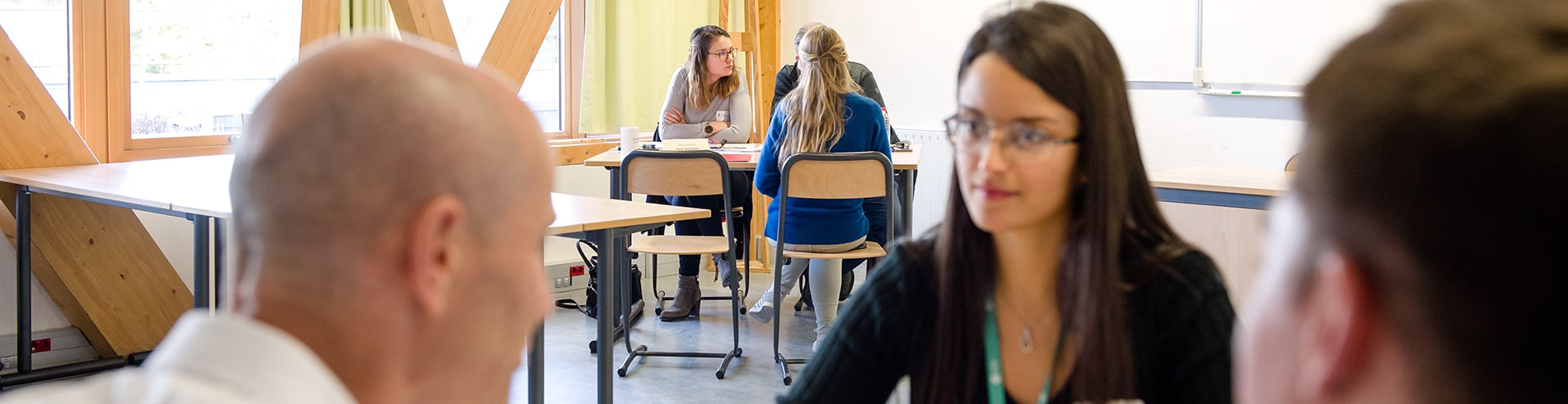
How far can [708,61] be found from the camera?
18.6 ft

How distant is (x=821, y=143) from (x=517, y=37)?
1.22 metres

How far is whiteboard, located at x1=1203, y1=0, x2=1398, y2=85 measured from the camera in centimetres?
502

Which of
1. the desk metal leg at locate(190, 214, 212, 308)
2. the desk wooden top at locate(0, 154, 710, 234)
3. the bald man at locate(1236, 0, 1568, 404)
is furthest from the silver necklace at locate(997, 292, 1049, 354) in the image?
the desk metal leg at locate(190, 214, 212, 308)

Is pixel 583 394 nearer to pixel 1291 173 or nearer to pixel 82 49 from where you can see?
pixel 82 49

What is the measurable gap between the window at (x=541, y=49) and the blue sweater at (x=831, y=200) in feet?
7.00

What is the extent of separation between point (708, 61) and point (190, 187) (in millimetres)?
2450

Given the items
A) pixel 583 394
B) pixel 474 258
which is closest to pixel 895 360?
pixel 474 258

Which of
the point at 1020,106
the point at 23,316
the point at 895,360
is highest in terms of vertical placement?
the point at 1020,106

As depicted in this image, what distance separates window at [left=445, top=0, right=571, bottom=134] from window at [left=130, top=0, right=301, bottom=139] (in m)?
0.96

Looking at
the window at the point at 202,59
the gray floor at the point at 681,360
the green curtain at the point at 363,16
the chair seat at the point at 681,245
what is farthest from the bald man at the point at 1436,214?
the green curtain at the point at 363,16

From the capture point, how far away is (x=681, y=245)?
4.74m

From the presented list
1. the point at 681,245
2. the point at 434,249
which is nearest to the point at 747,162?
the point at 681,245

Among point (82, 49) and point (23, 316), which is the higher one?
point (82, 49)

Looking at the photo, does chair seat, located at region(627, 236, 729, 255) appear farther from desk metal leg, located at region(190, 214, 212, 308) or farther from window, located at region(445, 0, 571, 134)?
window, located at region(445, 0, 571, 134)
